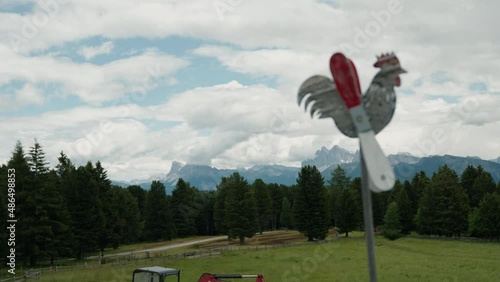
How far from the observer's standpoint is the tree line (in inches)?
1665

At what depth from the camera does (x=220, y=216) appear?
85.4 metres

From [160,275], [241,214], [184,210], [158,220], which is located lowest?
[160,275]

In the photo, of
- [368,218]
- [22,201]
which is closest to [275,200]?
[22,201]

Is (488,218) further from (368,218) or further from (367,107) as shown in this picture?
(367,107)

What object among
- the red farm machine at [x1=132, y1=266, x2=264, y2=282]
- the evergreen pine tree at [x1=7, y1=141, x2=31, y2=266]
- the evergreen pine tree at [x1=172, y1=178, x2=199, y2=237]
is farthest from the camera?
the evergreen pine tree at [x1=172, y1=178, x2=199, y2=237]

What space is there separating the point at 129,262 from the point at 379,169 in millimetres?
40037

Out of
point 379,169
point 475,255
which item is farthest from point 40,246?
point 379,169

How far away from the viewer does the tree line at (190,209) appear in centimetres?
4228

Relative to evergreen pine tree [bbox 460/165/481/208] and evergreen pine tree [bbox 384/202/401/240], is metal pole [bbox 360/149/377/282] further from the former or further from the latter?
evergreen pine tree [bbox 460/165/481/208]

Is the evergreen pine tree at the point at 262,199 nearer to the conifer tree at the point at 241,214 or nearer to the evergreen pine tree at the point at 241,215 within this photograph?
the conifer tree at the point at 241,214

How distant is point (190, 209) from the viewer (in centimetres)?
8900

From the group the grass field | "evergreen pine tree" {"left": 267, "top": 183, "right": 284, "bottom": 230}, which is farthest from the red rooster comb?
"evergreen pine tree" {"left": 267, "top": 183, "right": 284, "bottom": 230}

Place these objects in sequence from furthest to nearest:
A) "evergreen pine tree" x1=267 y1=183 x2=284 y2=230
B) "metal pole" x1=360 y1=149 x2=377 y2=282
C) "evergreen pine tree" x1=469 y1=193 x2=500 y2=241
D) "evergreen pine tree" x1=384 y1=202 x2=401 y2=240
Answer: "evergreen pine tree" x1=267 y1=183 x2=284 y2=230, "evergreen pine tree" x1=384 y1=202 x2=401 y2=240, "evergreen pine tree" x1=469 y1=193 x2=500 y2=241, "metal pole" x1=360 y1=149 x2=377 y2=282

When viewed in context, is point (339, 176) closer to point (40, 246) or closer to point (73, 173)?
point (73, 173)
